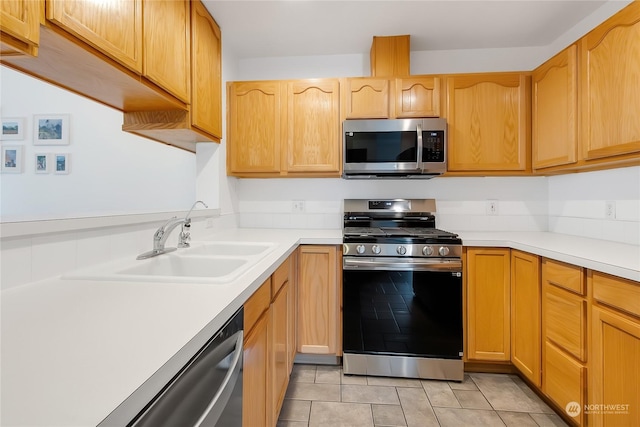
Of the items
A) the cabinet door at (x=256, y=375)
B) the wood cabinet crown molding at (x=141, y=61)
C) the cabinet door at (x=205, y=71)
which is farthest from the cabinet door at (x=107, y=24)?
the cabinet door at (x=256, y=375)

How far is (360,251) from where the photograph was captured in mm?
1914

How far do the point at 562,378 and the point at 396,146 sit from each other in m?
1.65

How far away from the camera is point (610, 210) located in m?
1.83

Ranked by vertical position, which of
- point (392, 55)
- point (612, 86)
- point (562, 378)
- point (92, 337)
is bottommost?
point (562, 378)

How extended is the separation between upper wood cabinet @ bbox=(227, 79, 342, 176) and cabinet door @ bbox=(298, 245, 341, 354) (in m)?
0.70

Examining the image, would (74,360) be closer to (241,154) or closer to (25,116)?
(241,154)

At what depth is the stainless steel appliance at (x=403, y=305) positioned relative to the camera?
73.5 inches

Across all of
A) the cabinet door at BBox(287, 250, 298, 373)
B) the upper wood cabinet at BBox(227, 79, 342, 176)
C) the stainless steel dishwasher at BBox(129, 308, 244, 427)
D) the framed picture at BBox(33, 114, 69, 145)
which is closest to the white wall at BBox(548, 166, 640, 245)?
the upper wood cabinet at BBox(227, 79, 342, 176)

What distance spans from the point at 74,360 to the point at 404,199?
2312mm

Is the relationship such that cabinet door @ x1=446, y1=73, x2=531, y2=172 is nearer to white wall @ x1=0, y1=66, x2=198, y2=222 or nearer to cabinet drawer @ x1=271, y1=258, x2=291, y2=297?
cabinet drawer @ x1=271, y1=258, x2=291, y2=297

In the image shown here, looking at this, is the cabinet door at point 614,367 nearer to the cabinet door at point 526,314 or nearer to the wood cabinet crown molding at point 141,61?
the cabinet door at point 526,314

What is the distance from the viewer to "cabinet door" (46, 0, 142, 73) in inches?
35.8

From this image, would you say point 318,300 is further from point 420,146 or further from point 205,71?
point 205,71

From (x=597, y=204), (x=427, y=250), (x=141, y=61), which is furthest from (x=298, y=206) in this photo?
(x=597, y=204)
